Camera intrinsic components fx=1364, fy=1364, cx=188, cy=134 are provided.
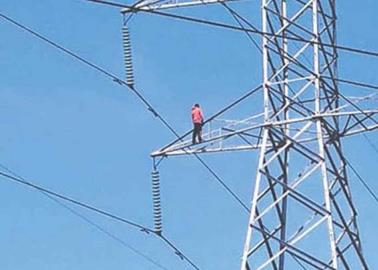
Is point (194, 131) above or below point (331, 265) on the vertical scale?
above

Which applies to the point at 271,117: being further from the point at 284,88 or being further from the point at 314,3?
the point at 314,3

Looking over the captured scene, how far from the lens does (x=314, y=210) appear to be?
85.0 ft

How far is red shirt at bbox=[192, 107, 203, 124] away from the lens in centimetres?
2795

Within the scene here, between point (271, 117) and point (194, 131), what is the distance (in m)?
1.74

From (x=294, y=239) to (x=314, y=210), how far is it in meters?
0.73

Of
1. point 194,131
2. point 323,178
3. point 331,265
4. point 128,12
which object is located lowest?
point 331,265

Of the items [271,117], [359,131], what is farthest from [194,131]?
[359,131]

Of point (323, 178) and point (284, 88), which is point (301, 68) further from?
point (323, 178)

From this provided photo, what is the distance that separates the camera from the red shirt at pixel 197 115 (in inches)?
1101

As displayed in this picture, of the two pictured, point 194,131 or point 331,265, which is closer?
point 331,265

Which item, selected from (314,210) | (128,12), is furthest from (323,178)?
(128,12)

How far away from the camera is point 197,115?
28031mm

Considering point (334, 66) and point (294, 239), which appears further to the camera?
point (334, 66)

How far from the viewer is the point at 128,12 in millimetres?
26812
